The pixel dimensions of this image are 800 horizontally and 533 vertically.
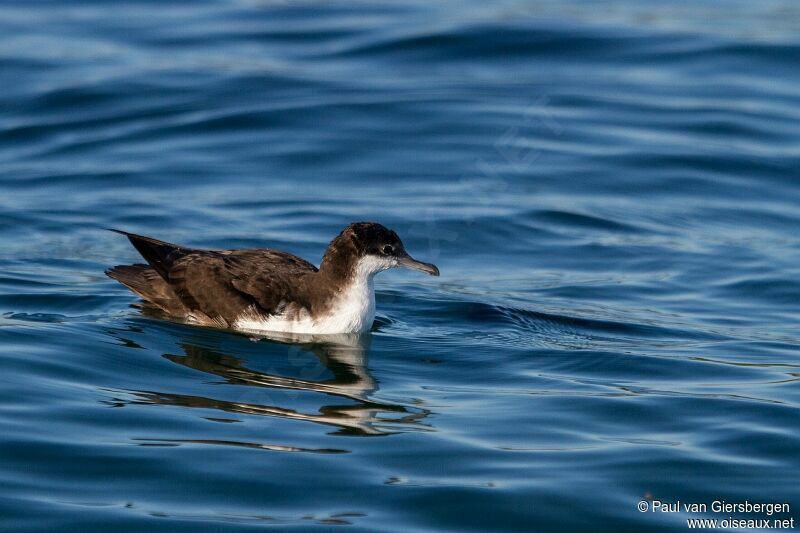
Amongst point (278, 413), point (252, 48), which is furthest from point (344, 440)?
point (252, 48)

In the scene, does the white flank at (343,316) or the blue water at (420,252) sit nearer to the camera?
the blue water at (420,252)

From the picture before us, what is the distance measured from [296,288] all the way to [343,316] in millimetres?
421

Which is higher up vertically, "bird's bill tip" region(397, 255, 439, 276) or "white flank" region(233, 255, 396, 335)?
"bird's bill tip" region(397, 255, 439, 276)

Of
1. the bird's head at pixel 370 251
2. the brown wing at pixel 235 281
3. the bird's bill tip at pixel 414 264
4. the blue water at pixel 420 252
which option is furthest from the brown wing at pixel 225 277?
the bird's bill tip at pixel 414 264

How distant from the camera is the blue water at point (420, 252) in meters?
7.54

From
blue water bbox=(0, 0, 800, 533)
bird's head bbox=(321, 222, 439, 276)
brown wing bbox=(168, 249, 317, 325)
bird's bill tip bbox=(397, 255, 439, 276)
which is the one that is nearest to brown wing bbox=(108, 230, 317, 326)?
brown wing bbox=(168, 249, 317, 325)

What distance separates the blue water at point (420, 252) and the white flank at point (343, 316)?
0.78 ft

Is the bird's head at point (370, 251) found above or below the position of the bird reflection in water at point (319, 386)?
above

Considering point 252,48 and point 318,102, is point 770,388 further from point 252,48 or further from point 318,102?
point 252,48

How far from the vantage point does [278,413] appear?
8.45 m

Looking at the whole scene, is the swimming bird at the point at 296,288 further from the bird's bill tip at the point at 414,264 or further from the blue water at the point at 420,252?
the blue water at the point at 420,252

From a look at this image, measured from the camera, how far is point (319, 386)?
30.3 feet

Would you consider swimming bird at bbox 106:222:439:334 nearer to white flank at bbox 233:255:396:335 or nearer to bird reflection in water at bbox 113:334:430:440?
white flank at bbox 233:255:396:335

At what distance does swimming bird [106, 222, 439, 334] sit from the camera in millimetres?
10281
